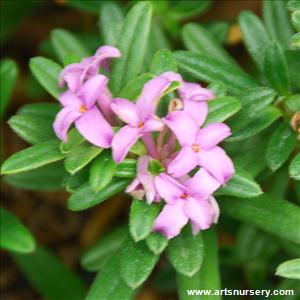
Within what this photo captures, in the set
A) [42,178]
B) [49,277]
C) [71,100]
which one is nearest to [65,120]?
[71,100]

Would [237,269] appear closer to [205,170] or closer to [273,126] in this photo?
[273,126]

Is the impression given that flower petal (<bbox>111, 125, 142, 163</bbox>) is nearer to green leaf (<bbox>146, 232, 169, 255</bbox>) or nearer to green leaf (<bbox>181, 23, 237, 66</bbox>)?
green leaf (<bbox>146, 232, 169, 255</bbox>)

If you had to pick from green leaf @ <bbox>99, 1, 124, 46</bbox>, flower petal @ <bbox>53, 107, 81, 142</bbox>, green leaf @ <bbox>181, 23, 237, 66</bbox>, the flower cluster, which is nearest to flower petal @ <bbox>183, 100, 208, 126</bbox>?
the flower cluster

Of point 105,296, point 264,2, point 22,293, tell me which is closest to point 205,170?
point 105,296

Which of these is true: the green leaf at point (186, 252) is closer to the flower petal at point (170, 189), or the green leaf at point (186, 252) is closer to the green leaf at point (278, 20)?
the flower petal at point (170, 189)

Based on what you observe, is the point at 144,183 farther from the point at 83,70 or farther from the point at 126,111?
the point at 83,70
